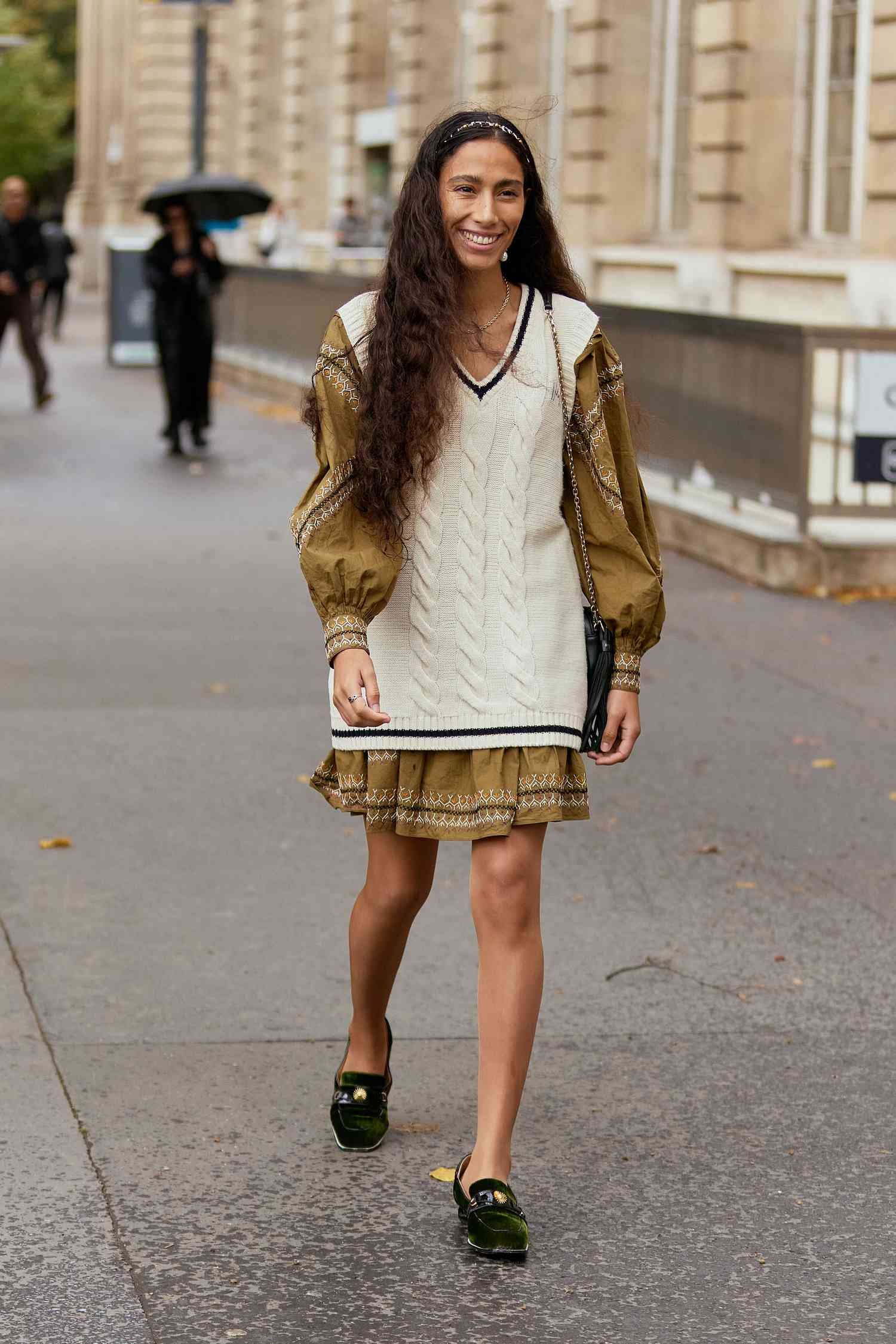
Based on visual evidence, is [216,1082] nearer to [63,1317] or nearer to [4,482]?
[63,1317]

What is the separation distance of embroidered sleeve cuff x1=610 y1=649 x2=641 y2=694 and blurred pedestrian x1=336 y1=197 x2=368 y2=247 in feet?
108

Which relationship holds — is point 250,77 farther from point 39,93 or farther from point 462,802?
point 462,802

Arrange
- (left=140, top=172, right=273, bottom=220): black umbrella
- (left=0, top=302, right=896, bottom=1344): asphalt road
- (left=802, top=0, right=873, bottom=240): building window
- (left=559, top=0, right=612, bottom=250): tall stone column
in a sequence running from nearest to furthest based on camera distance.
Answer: (left=0, top=302, right=896, bottom=1344): asphalt road
(left=802, top=0, right=873, bottom=240): building window
(left=559, top=0, right=612, bottom=250): tall stone column
(left=140, top=172, right=273, bottom=220): black umbrella

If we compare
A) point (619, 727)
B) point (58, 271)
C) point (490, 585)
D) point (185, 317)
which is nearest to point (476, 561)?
point (490, 585)

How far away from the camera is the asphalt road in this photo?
3699mm

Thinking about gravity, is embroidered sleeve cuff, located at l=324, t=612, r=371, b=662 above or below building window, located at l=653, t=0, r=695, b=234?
below

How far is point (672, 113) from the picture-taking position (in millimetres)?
22859

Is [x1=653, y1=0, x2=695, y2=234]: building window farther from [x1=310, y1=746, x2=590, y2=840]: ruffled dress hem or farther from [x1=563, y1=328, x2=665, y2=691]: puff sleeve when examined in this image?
[x1=310, y1=746, x2=590, y2=840]: ruffled dress hem

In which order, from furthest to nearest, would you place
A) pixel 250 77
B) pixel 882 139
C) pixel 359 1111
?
1. pixel 250 77
2. pixel 882 139
3. pixel 359 1111

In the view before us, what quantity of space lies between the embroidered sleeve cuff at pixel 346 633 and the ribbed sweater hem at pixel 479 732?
170 mm

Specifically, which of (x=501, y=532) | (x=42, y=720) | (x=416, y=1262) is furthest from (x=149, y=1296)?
(x=42, y=720)

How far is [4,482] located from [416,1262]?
1252 cm

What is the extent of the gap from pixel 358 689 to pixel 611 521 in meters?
0.54

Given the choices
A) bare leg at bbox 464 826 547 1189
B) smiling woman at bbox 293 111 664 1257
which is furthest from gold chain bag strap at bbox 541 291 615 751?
bare leg at bbox 464 826 547 1189
